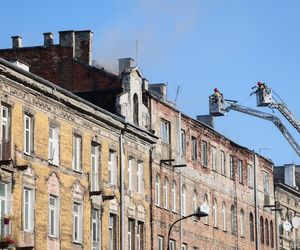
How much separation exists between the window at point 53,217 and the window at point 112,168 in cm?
670

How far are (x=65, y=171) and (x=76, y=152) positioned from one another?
1945 millimetres

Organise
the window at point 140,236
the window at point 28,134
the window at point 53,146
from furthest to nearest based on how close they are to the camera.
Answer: the window at point 140,236 < the window at point 53,146 < the window at point 28,134

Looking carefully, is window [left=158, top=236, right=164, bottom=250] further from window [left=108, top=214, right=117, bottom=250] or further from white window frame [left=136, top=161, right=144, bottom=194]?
window [left=108, top=214, right=117, bottom=250]

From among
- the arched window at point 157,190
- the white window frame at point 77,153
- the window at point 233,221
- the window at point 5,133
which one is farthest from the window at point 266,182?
the window at point 5,133

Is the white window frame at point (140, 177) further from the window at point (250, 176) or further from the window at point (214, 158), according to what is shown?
the window at point (250, 176)

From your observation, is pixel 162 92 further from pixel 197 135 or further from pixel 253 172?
pixel 253 172

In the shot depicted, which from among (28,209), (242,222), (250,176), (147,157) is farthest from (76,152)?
(250,176)

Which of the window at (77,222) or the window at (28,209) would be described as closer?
the window at (28,209)

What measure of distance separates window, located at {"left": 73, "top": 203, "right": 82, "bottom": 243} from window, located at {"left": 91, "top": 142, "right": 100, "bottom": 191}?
1.85 meters

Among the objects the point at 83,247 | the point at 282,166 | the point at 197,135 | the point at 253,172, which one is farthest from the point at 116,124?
the point at 282,166

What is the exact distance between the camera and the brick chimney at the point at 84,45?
65.7m

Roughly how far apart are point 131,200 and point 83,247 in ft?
22.4

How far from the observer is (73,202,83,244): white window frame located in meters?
55.5

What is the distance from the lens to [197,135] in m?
74.0
